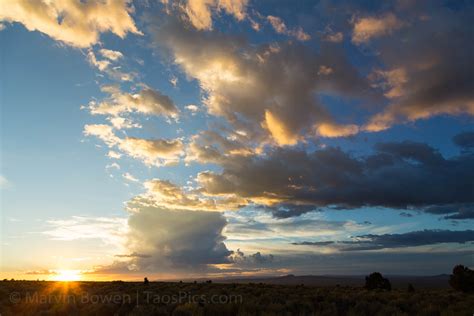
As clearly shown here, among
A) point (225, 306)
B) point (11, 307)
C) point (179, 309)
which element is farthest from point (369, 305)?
point (11, 307)

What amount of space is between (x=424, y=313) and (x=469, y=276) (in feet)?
69.9

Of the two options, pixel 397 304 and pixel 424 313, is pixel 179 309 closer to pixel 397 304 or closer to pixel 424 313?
pixel 424 313

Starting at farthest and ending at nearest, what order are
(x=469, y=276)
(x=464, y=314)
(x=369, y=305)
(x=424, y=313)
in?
(x=469, y=276) < (x=369, y=305) < (x=424, y=313) < (x=464, y=314)

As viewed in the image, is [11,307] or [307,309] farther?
[11,307]

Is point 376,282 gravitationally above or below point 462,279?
below

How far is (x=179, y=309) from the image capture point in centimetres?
1602

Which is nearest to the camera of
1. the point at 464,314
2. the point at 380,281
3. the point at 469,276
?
the point at 464,314

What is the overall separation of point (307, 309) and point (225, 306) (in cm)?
398

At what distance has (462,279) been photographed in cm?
3400

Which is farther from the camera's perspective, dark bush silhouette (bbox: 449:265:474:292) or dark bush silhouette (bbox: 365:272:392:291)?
dark bush silhouette (bbox: 365:272:392:291)

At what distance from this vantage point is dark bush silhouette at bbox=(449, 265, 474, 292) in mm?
33500

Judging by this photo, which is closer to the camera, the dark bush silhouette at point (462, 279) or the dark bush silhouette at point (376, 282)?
the dark bush silhouette at point (462, 279)

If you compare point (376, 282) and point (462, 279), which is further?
point (376, 282)

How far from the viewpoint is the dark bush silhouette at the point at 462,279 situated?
1319 inches
